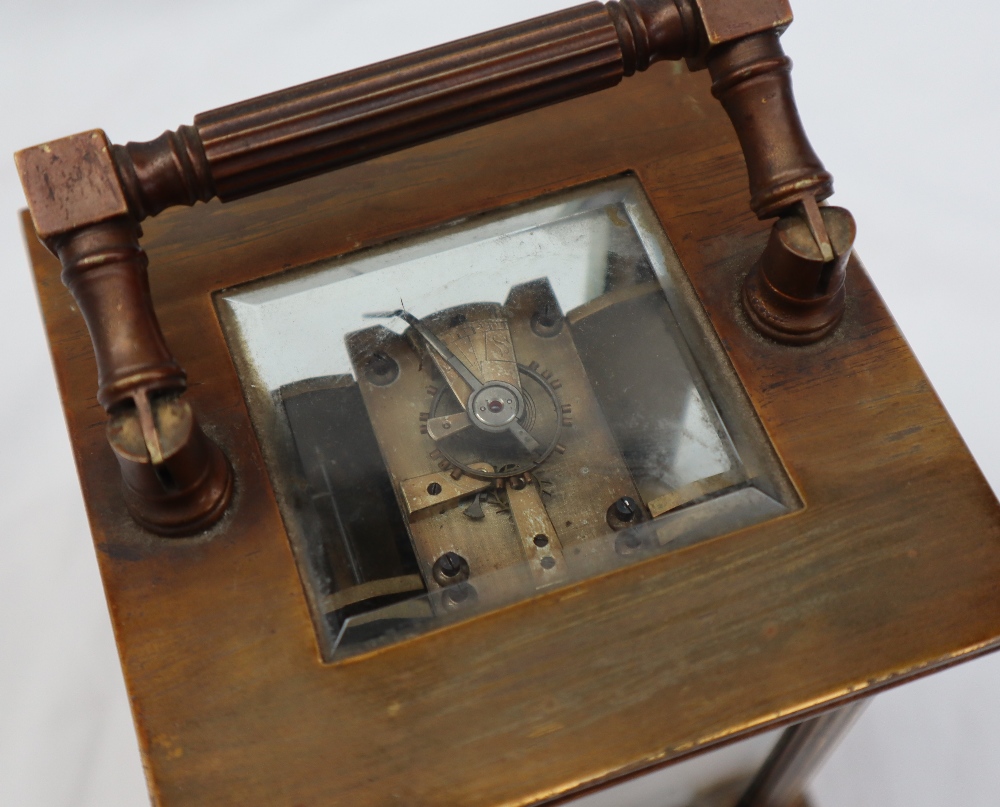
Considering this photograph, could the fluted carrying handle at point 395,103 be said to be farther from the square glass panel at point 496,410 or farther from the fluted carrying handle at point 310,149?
the square glass panel at point 496,410

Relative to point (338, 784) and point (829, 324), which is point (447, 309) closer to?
point (829, 324)

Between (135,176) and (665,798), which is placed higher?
(135,176)

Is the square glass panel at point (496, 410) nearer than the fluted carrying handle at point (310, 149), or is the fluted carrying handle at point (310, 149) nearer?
the fluted carrying handle at point (310, 149)

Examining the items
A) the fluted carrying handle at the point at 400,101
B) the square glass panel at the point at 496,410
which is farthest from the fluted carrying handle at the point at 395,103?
the square glass panel at the point at 496,410

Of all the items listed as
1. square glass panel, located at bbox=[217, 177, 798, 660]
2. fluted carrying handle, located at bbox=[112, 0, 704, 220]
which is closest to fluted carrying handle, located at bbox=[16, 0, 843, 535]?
fluted carrying handle, located at bbox=[112, 0, 704, 220]

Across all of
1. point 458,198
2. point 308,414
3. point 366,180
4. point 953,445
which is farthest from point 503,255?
point 953,445
